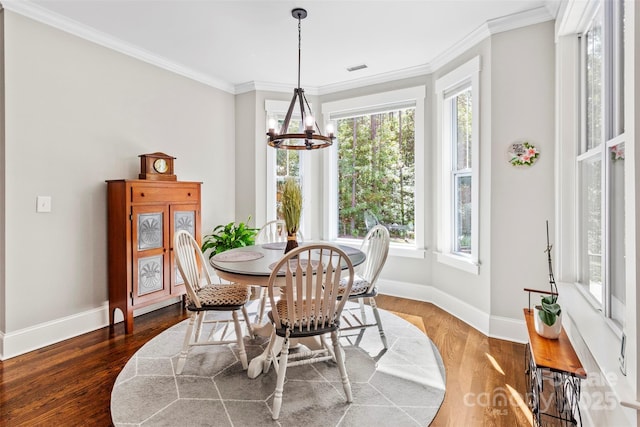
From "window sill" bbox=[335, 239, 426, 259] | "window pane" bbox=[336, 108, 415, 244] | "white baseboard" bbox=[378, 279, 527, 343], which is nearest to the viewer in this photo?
"white baseboard" bbox=[378, 279, 527, 343]

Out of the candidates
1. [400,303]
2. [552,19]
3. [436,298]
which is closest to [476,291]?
[436,298]

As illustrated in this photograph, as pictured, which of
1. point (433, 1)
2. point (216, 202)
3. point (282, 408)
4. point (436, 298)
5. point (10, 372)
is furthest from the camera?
point (216, 202)

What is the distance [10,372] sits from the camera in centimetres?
231

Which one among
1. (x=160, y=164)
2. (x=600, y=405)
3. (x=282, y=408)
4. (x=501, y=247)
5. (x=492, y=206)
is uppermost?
(x=160, y=164)

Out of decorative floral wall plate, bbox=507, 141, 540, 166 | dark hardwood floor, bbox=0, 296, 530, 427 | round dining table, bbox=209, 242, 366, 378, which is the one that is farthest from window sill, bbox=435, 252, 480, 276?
round dining table, bbox=209, 242, 366, 378

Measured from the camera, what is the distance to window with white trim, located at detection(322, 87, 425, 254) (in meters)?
3.92

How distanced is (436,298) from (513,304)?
969mm

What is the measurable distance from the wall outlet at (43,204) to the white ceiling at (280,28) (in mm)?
1424

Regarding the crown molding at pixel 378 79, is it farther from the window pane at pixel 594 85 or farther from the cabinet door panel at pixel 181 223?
the cabinet door panel at pixel 181 223

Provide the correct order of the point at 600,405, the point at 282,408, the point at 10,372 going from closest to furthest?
the point at 600,405 → the point at 282,408 → the point at 10,372

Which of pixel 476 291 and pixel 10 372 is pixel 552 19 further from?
pixel 10 372

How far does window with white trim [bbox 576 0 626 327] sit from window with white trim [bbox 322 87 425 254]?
183cm

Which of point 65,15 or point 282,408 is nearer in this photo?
point 282,408

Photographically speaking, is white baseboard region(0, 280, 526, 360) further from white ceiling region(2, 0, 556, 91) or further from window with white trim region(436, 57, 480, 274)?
white ceiling region(2, 0, 556, 91)
